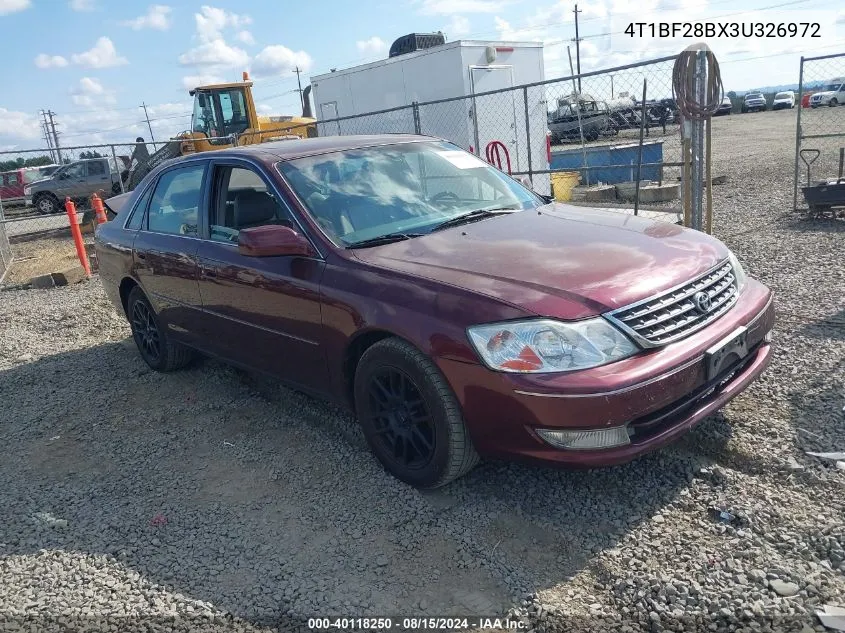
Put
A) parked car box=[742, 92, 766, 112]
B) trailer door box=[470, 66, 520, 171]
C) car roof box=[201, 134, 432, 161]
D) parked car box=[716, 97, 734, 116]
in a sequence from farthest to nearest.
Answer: parked car box=[742, 92, 766, 112]
parked car box=[716, 97, 734, 116]
trailer door box=[470, 66, 520, 171]
car roof box=[201, 134, 432, 161]

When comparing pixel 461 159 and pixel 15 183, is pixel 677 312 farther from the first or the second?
pixel 15 183

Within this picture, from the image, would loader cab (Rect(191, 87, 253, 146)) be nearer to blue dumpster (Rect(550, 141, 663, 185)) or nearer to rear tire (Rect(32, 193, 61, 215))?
rear tire (Rect(32, 193, 61, 215))

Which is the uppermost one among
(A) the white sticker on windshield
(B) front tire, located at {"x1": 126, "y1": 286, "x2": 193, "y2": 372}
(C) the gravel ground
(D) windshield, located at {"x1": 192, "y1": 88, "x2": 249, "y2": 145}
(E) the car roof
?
(D) windshield, located at {"x1": 192, "y1": 88, "x2": 249, "y2": 145}

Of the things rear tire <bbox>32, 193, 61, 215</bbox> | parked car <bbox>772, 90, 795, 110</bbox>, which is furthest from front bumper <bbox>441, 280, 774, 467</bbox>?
parked car <bbox>772, 90, 795, 110</bbox>

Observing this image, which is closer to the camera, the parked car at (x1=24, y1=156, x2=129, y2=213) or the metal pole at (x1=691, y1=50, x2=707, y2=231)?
the metal pole at (x1=691, y1=50, x2=707, y2=231)

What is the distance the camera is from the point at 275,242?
3.70m

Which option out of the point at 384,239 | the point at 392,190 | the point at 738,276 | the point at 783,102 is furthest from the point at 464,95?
the point at 783,102

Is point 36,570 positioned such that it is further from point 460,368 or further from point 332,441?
point 460,368

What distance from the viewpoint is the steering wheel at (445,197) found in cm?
421

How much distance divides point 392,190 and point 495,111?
925 centimetres

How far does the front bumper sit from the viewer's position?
2.84 meters

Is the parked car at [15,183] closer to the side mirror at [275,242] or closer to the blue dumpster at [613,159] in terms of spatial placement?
the blue dumpster at [613,159]

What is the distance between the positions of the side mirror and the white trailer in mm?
8422

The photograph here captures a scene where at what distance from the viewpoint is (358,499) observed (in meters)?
3.52
